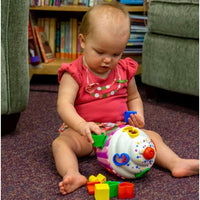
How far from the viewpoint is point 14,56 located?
118cm

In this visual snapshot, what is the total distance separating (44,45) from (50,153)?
1198 millimetres

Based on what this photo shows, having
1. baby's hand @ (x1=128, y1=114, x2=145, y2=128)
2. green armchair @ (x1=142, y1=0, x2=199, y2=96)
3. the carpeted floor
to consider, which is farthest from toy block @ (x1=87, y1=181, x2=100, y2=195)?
green armchair @ (x1=142, y1=0, x2=199, y2=96)

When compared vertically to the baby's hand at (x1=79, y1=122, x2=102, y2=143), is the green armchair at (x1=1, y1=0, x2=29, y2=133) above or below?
above

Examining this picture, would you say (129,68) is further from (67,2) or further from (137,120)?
(67,2)

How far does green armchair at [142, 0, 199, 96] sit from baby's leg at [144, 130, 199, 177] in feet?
1.90

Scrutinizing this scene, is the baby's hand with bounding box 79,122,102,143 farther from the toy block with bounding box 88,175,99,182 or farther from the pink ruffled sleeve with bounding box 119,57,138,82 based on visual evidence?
the pink ruffled sleeve with bounding box 119,57,138,82

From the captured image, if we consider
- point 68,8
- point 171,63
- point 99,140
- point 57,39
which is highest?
point 68,8

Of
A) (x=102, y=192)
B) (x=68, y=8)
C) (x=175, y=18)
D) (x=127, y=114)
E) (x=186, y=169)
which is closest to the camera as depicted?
(x=102, y=192)

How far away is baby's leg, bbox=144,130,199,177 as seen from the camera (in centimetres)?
98

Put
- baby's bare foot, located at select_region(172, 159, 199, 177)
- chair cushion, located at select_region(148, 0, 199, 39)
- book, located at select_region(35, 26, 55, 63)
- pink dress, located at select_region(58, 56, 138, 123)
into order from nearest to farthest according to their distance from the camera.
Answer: baby's bare foot, located at select_region(172, 159, 199, 177), pink dress, located at select_region(58, 56, 138, 123), chair cushion, located at select_region(148, 0, 199, 39), book, located at select_region(35, 26, 55, 63)

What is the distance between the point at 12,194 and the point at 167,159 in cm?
43

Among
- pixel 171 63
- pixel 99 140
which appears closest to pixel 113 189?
pixel 99 140

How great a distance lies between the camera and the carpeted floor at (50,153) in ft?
2.93

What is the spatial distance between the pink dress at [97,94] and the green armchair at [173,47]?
0.52 metres
